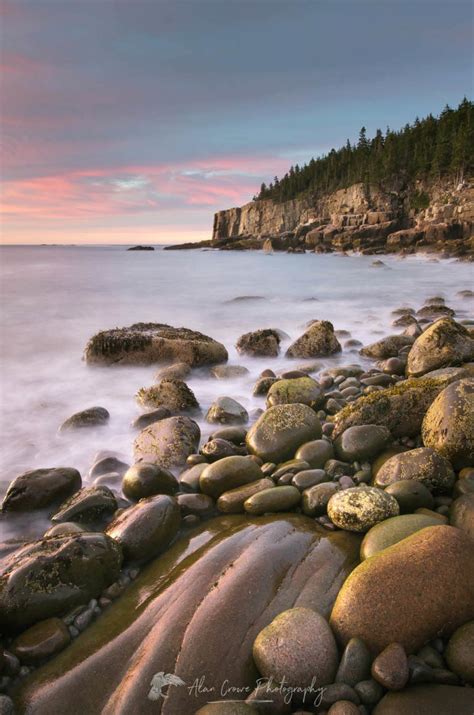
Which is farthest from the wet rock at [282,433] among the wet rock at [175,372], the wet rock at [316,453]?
the wet rock at [175,372]

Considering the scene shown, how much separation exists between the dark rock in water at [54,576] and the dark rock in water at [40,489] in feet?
3.01

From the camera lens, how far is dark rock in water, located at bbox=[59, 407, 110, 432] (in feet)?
18.0

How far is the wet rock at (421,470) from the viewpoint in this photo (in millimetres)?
3152

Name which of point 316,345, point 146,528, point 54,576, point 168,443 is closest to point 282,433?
point 168,443

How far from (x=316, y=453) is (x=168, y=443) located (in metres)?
1.51

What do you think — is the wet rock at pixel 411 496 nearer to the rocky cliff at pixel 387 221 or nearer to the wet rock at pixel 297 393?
the wet rock at pixel 297 393

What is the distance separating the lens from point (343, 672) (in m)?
1.90

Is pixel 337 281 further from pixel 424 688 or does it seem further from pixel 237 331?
→ pixel 424 688

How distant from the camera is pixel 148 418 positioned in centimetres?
543

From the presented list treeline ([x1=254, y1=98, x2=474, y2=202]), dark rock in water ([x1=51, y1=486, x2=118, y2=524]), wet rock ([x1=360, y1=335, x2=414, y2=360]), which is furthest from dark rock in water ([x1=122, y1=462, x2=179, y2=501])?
treeline ([x1=254, y1=98, x2=474, y2=202])

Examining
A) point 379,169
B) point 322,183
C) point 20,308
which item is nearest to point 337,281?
point 20,308

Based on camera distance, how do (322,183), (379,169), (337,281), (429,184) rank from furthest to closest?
(322,183) → (379,169) → (429,184) → (337,281)

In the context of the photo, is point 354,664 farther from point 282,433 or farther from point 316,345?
point 316,345

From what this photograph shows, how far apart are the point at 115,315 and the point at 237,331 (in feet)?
18.0
